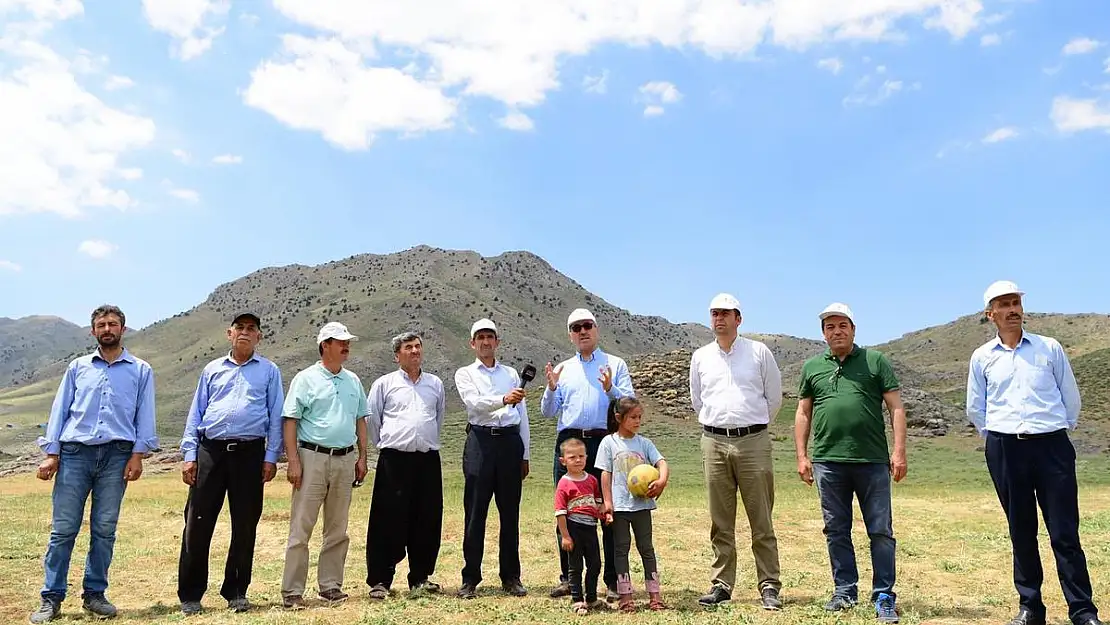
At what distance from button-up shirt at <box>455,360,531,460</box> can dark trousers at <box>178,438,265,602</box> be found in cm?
194

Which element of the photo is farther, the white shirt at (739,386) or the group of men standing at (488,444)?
the white shirt at (739,386)

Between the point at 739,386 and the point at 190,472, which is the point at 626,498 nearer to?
the point at 739,386

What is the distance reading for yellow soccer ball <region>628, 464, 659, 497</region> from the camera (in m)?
6.66

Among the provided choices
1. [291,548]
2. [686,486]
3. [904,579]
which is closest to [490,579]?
[291,548]

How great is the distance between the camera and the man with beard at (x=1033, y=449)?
5.96 meters

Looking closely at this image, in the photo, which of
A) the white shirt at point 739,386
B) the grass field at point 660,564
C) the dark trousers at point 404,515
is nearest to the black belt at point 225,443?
the dark trousers at point 404,515

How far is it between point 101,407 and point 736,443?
5.67 meters

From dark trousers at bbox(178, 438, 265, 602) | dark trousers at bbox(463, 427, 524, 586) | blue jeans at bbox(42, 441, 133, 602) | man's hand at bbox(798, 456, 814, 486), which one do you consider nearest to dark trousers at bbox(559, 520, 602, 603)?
dark trousers at bbox(463, 427, 524, 586)

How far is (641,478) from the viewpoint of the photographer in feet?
21.9

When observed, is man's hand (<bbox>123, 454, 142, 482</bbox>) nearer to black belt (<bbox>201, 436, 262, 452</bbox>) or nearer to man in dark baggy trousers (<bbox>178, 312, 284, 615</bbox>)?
man in dark baggy trousers (<bbox>178, 312, 284, 615</bbox>)

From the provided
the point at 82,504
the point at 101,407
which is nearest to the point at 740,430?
the point at 101,407

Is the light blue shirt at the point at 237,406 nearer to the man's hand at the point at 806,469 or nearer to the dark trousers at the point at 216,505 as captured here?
the dark trousers at the point at 216,505

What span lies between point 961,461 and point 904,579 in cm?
2488

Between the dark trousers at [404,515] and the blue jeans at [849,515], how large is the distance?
358 cm
